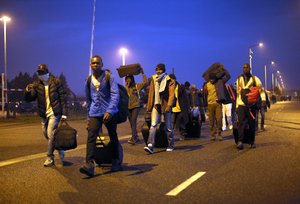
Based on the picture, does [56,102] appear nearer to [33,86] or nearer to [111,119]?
[33,86]

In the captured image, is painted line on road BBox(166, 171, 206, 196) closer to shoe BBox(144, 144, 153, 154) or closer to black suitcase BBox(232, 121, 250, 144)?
shoe BBox(144, 144, 153, 154)

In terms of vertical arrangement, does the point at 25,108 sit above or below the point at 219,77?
below

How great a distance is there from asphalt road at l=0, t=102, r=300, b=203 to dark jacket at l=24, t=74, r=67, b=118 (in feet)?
3.44

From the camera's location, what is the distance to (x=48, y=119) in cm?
853

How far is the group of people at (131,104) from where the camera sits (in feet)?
24.7

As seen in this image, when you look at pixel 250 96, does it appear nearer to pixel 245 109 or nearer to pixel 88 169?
pixel 245 109

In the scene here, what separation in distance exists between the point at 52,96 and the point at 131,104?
3.82m

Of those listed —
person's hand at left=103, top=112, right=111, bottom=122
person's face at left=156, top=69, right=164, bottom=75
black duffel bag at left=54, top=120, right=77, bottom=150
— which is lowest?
black duffel bag at left=54, top=120, right=77, bottom=150

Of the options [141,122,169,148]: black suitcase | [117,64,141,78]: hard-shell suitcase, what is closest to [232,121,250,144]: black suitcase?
[141,122,169,148]: black suitcase

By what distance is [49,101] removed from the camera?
847 cm

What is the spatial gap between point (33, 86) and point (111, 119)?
6.32 ft

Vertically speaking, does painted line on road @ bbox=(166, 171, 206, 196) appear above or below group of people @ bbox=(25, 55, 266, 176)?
below

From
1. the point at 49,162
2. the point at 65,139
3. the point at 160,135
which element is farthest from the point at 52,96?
the point at 160,135

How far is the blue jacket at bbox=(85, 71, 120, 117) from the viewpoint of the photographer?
7.50m
